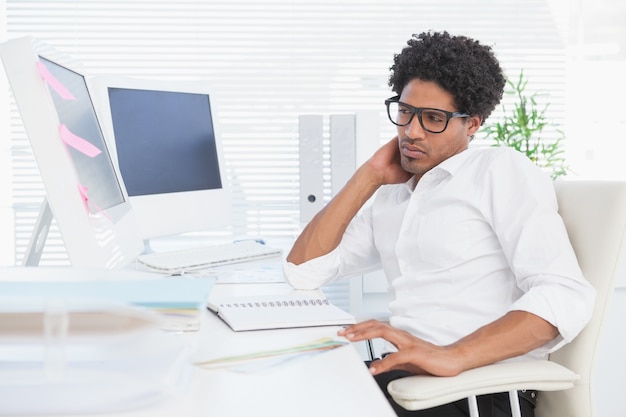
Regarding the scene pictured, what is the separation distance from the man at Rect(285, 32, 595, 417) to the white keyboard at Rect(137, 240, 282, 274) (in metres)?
0.26

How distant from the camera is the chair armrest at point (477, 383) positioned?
3.50ft

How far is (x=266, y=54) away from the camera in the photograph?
3910 mm

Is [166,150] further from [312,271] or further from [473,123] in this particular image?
[473,123]

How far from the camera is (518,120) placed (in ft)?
12.0

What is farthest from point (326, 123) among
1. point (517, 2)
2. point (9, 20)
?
point (9, 20)

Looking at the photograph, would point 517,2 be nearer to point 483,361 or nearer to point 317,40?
point 317,40

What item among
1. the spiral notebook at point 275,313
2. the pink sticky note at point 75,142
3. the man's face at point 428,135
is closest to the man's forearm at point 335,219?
the man's face at point 428,135

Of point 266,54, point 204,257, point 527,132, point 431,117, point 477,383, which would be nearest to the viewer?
point 477,383

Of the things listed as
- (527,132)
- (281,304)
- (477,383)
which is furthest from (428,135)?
(527,132)

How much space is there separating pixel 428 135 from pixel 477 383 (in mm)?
701

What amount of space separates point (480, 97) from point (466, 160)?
6.4 inches

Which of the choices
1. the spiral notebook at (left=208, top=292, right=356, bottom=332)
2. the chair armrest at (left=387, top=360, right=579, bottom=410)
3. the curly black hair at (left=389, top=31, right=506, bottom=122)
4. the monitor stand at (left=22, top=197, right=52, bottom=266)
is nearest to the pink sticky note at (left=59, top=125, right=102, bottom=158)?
the monitor stand at (left=22, top=197, right=52, bottom=266)

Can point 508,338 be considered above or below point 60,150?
below

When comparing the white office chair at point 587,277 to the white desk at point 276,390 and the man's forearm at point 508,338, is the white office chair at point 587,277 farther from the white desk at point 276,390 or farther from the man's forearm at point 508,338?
the white desk at point 276,390
